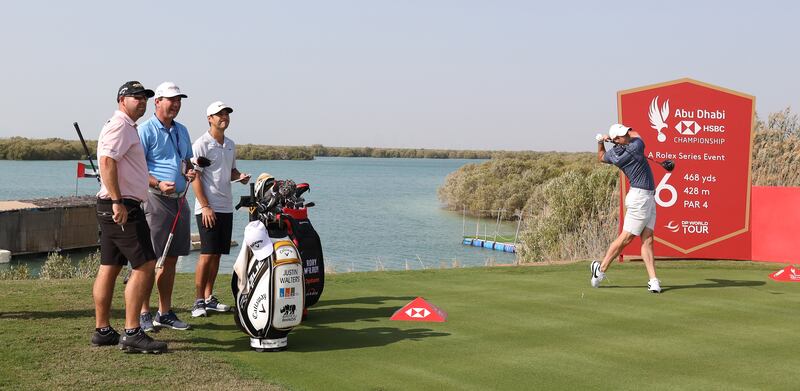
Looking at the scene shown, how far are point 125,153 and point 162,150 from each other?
39.6 inches

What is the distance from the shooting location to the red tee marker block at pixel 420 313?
834cm

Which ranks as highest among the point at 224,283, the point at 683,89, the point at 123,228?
the point at 683,89

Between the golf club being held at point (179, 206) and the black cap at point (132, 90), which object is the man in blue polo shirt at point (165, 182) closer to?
Result: the golf club being held at point (179, 206)

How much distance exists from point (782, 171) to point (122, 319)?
1507cm

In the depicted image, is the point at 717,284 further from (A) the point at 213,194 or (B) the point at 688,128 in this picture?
(A) the point at 213,194

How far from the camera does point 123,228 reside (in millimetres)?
6637

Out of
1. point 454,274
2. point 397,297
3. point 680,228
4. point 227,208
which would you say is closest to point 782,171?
point 680,228

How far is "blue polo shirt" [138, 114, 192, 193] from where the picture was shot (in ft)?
24.9

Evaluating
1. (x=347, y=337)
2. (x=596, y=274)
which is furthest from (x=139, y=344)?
(x=596, y=274)

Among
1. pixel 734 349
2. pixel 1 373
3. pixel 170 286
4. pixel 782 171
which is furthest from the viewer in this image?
pixel 782 171

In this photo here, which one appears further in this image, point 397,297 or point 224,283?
point 224,283

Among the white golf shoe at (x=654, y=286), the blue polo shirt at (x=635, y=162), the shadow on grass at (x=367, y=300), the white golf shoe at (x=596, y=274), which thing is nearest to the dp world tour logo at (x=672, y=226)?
the blue polo shirt at (x=635, y=162)

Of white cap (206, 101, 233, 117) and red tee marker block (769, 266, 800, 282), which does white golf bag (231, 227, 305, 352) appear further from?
red tee marker block (769, 266, 800, 282)

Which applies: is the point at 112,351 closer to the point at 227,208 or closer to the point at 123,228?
the point at 123,228
